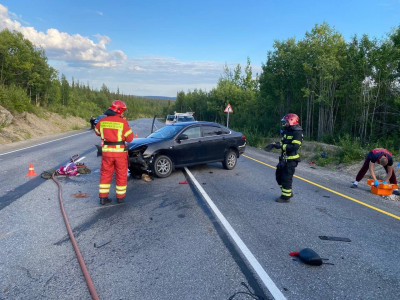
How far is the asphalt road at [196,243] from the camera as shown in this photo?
329 cm

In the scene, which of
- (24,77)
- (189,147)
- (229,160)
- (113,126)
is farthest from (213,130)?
(24,77)

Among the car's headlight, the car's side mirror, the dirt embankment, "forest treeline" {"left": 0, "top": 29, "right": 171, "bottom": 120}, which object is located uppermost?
"forest treeline" {"left": 0, "top": 29, "right": 171, "bottom": 120}

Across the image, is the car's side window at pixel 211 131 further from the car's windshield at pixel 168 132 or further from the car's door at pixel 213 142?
the car's windshield at pixel 168 132

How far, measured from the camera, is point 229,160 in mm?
10375

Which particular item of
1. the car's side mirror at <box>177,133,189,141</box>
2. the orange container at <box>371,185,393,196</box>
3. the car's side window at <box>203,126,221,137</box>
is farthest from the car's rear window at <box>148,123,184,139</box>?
the orange container at <box>371,185,393,196</box>

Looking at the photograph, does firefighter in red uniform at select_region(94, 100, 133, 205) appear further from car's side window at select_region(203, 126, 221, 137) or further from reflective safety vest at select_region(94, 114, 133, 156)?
car's side window at select_region(203, 126, 221, 137)

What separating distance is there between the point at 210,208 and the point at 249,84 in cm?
3625

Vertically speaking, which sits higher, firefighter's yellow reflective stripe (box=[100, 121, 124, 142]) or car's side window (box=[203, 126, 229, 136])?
firefighter's yellow reflective stripe (box=[100, 121, 124, 142])

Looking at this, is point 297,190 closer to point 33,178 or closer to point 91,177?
point 91,177

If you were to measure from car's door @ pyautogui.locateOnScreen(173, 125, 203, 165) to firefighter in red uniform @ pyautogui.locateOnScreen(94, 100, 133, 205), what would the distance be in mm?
2893

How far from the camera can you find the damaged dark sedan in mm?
8352

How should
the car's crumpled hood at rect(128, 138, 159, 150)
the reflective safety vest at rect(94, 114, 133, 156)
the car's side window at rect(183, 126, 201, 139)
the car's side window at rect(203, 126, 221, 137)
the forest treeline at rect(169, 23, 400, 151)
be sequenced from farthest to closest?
the forest treeline at rect(169, 23, 400, 151) < the car's side window at rect(203, 126, 221, 137) < the car's side window at rect(183, 126, 201, 139) < the car's crumpled hood at rect(128, 138, 159, 150) < the reflective safety vest at rect(94, 114, 133, 156)

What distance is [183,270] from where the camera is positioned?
3.62 m

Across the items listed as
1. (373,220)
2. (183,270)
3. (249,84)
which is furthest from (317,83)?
(249,84)
